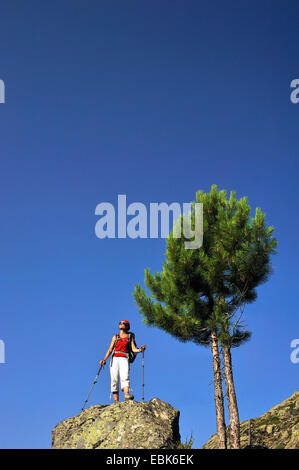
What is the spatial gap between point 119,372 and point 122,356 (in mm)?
452

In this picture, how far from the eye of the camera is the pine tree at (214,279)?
45.1 ft

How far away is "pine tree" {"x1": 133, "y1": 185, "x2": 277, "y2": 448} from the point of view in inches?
541

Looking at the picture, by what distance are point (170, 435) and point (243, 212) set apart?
24.5ft

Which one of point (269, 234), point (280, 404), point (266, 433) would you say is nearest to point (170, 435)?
point (269, 234)

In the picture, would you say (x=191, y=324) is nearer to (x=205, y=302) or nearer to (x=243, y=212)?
(x=205, y=302)

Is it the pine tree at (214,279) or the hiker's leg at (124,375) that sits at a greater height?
the pine tree at (214,279)

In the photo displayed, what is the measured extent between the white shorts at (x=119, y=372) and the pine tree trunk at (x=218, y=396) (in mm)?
3586

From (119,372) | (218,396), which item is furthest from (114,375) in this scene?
(218,396)

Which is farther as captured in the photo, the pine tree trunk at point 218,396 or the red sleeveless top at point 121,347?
the pine tree trunk at point 218,396

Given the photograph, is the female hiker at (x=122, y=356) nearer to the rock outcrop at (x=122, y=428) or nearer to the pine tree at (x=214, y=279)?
the rock outcrop at (x=122, y=428)

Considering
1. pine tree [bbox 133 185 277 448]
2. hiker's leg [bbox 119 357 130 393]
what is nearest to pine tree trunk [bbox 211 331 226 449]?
pine tree [bbox 133 185 277 448]

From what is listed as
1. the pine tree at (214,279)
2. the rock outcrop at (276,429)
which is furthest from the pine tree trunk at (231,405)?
the rock outcrop at (276,429)

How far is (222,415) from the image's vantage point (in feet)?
41.3

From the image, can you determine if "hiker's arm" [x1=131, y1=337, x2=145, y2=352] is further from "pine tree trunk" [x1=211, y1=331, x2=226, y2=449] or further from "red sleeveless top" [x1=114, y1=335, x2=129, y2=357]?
"pine tree trunk" [x1=211, y1=331, x2=226, y2=449]
